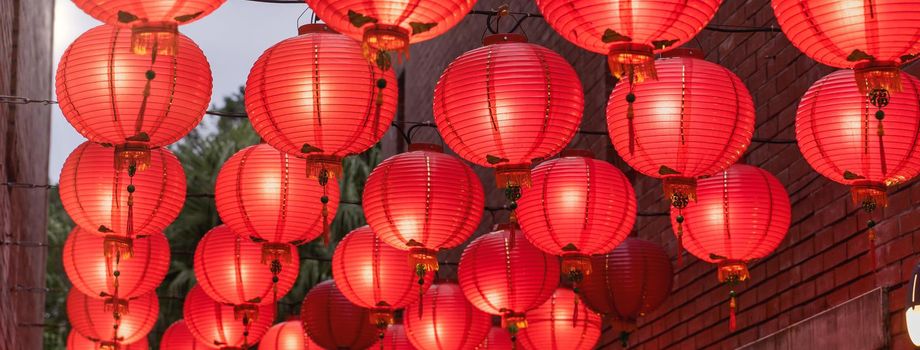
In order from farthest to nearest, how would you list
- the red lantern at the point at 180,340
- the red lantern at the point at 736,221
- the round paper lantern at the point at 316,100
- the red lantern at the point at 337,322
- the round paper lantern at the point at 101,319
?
the red lantern at the point at 180,340 < the round paper lantern at the point at 101,319 < the red lantern at the point at 337,322 < the red lantern at the point at 736,221 < the round paper lantern at the point at 316,100

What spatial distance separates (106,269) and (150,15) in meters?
4.86

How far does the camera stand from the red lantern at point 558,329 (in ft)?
34.9

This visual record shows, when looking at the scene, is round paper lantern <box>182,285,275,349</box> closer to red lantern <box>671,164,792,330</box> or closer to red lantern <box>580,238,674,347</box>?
red lantern <box>580,238,674,347</box>

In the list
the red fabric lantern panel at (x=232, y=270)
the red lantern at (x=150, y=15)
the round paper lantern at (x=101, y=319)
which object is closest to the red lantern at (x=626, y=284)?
the red fabric lantern panel at (x=232, y=270)

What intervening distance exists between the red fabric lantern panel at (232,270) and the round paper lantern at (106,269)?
12.7 inches

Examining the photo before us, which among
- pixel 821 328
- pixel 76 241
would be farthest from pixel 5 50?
pixel 821 328

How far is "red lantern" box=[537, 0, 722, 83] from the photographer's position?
616 centimetres

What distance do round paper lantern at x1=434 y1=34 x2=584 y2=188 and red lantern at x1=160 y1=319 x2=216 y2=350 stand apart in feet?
22.3

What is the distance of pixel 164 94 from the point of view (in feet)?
25.6

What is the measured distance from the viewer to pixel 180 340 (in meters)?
13.9

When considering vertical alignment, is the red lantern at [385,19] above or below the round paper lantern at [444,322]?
above

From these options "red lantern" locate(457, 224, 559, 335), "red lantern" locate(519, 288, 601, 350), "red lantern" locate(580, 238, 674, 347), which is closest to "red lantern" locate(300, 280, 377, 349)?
"red lantern" locate(519, 288, 601, 350)

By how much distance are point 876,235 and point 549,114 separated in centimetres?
184

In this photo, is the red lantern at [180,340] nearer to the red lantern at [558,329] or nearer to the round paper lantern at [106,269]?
the round paper lantern at [106,269]
